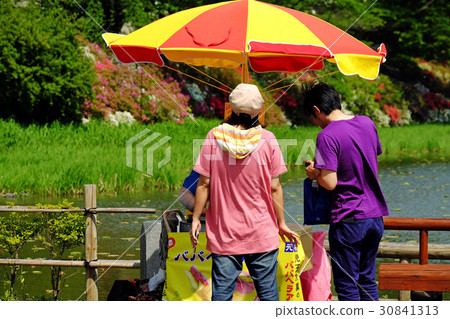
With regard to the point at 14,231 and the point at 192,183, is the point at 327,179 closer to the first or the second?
the point at 192,183

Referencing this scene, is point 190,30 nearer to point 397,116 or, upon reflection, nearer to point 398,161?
point 398,161

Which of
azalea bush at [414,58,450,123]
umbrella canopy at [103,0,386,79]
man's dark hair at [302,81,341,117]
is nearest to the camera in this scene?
man's dark hair at [302,81,341,117]

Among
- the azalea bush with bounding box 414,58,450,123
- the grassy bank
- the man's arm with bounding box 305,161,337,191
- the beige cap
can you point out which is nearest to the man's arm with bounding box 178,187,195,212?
the beige cap

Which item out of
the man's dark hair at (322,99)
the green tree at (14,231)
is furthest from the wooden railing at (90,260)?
the man's dark hair at (322,99)

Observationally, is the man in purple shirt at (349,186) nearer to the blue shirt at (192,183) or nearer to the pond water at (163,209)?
the blue shirt at (192,183)

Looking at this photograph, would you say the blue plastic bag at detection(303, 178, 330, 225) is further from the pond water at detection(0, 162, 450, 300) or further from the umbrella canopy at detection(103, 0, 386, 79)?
the pond water at detection(0, 162, 450, 300)

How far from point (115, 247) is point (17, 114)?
9305 mm

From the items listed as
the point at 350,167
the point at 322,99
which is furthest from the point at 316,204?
the point at 322,99

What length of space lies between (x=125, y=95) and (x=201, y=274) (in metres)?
15.8

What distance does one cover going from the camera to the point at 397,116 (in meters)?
30.6

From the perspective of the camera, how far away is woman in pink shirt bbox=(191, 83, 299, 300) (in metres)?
4.05

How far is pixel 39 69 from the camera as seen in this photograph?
16172 millimetres

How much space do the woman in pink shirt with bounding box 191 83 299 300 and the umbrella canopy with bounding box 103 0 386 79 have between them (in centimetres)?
120

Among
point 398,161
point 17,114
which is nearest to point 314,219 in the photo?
point 17,114
